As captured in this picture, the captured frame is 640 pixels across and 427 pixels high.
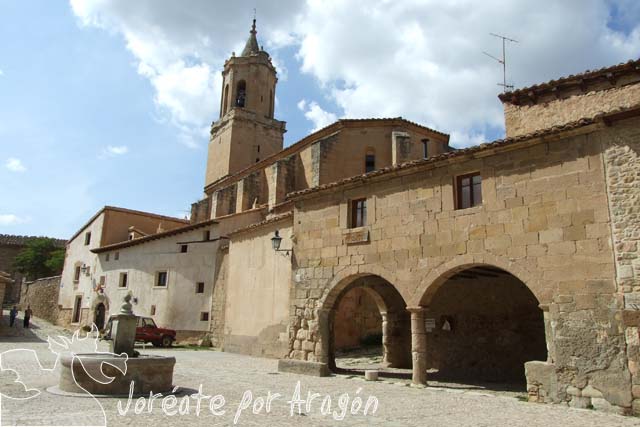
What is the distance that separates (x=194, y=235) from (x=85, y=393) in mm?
16461

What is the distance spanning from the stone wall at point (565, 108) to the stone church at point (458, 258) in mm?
42

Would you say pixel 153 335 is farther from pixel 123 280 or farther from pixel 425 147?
pixel 425 147

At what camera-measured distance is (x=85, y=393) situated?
7418mm

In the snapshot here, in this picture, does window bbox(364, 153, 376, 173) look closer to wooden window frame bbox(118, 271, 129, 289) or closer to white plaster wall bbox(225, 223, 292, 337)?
white plaster wall bbox(225, 223, 292, 337)

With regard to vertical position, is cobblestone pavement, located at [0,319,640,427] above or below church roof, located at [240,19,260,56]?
below

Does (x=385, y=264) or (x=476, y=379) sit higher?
(x=385, y=264)

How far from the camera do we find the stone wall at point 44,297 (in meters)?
34.0

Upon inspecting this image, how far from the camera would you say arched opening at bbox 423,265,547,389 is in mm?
12203

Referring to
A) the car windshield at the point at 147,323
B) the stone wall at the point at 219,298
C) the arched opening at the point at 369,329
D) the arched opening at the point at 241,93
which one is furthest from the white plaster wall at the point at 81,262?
the arched opening at the point at 369,329

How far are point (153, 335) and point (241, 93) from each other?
23.2 m

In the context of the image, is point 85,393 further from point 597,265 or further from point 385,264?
point 597,265

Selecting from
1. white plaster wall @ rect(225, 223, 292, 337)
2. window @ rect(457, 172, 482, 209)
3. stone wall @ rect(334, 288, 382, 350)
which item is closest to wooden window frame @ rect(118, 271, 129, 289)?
white plaster wall @ rect(225, 223, 292, 337)

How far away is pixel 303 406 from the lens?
7.54m

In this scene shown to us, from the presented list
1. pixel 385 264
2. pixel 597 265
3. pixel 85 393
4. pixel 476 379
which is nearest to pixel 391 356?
pixel 476 379
